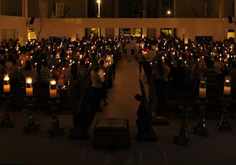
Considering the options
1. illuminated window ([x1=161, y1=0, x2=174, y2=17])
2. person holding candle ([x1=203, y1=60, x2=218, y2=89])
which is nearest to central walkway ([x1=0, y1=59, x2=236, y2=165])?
person holding candle ([x1=203, y1=60, x2=218, y2=89])

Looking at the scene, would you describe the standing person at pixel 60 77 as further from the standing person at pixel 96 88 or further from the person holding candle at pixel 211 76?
the person holding candle at pixel 211 76

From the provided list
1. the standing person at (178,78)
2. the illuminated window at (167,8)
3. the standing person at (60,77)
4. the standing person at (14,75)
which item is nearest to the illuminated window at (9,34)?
the standing person at (14,75)

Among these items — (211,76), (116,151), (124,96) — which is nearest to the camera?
(116,151)

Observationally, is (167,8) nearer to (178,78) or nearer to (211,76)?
(178,78)

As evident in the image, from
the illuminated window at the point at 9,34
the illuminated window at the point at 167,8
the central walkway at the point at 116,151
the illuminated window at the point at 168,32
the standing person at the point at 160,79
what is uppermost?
the illuminated window at the point at 167,8

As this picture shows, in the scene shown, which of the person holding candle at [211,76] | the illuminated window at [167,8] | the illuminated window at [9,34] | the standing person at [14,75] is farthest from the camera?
the illuminated window at [167,8]

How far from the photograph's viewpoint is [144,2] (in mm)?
47188

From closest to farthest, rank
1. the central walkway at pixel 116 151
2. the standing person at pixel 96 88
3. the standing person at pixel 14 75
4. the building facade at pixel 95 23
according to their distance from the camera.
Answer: the central walkway at pixel 116 151 < the standing person at pixel 96 88 < the standing person at pixel 14 75 < the building facade at pixel 95 23

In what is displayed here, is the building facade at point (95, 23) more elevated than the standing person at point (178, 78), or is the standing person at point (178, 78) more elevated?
the building facade at point (95, 23)

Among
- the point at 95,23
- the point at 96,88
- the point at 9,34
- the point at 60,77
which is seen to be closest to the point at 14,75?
the point at 60,77

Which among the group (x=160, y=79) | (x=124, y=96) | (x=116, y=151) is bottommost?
(x=116, y=151)

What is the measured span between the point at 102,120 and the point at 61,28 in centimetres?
2676

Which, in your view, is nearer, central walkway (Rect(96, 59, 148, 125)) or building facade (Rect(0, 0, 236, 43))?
central walkway (Rect(96, 59, 148, 125))

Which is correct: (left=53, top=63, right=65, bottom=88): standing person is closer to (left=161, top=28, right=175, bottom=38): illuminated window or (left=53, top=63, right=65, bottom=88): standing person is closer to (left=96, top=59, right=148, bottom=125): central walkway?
(left=96, top=59, right=148, bottom=125): central walkway
